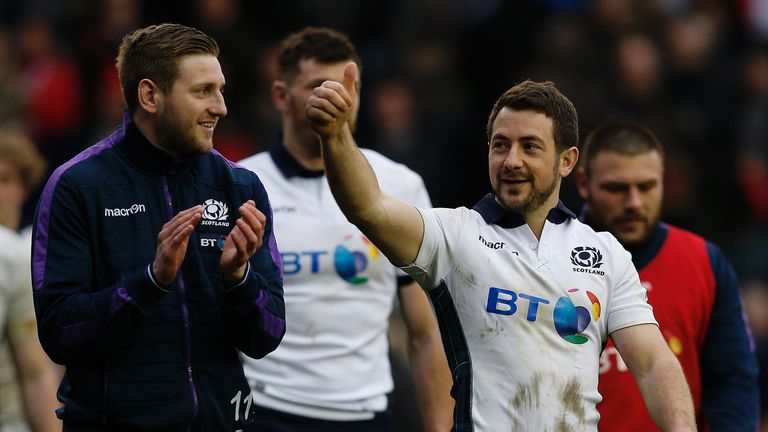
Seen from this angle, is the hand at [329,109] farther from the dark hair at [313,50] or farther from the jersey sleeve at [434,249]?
the dark hair at [313,50]

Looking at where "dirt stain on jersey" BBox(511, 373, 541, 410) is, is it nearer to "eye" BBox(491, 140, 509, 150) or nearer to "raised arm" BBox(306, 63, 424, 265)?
"raised arm" BBox(306, 63, 424, 265)

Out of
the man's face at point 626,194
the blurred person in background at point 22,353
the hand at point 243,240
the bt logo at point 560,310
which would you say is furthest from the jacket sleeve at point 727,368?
the blurred person in background at point 22,353

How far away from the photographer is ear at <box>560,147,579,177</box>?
5027 millimetres

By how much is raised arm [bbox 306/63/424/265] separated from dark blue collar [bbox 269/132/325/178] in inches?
70.5

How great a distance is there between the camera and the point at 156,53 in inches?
189

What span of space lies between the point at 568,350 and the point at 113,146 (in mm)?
1833

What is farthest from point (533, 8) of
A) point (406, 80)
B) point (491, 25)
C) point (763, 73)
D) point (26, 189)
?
point (26, 189)

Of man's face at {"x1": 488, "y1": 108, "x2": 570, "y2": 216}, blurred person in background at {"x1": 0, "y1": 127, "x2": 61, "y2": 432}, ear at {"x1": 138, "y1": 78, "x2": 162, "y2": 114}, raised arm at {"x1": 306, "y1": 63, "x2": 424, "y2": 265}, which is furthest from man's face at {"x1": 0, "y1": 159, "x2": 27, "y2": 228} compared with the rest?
man's face at {"x1": 488, "y1": 108, "x2": 570, "y2": 216}

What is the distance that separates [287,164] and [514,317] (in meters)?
2.03

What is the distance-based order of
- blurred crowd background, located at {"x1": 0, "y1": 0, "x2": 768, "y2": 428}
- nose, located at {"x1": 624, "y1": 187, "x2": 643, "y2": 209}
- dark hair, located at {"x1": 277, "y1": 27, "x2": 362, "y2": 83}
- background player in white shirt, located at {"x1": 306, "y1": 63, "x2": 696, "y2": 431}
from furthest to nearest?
blurred crowd background, located at {"x1": 0, "y1": 0, "x2": 768, "y2": 428} → dark hair, located at {"x1": 277, "y1": 27, "x2": 362, "y2": 83} → nose, located at {"x1": 624, "y1": 187, "x2": 643, "y2": 209} → background player in white shirt, located at {"x1": 306, "y1": 63, "x2": 696, "y2": 431}

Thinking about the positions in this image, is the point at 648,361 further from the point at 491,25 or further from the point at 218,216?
the point at 491,25

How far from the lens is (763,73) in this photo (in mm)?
12617

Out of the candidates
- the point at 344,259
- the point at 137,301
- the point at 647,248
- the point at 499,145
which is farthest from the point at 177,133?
the point at 647,248

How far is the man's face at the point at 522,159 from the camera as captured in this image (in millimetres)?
4883
